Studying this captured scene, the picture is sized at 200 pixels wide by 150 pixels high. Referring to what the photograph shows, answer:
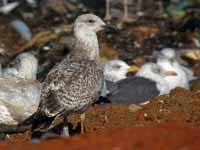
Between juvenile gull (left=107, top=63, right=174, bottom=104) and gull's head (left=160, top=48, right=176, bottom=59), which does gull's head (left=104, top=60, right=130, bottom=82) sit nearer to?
juvenile gull (left=107, top=63, right=174, bottom=104)

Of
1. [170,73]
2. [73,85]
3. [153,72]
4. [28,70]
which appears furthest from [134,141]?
[170,73]

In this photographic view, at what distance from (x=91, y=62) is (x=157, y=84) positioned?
11.3 feet

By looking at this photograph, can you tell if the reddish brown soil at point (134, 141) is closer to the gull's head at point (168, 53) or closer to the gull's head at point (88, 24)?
the gull's head at point (88, 24)

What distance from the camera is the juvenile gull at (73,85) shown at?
7.61 m

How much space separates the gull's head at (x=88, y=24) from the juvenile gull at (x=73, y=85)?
18 cm

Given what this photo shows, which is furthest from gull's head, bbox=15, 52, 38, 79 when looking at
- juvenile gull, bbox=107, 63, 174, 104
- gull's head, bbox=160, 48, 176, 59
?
gull's head, bbox=160, 48, 176, 59

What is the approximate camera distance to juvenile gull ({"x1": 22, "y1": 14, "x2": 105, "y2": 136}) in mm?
7609

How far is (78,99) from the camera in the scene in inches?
303

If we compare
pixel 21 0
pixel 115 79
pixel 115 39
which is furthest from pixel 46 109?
pixel 21 0

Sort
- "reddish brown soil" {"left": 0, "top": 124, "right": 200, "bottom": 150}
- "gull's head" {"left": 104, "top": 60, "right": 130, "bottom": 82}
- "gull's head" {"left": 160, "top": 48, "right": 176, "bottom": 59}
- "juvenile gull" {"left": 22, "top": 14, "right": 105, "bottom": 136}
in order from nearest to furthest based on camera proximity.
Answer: "reddish brown soil" {"left": 0, "top": 124, "right": 200, "bottom": 150}
"juvenile gull" {"left": 22, "top": 14, "right": 105, "bottom": 136}
"gull's head" {"left": 104, "top": 60, "right": 130, "bottom": 82}
"gull's head" {"left": 160, "top": 48, "right": 176, "bottom": 59}

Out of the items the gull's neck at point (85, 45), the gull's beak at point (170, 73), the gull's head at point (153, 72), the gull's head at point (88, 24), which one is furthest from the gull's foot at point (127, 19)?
the gull's neck at point (85, 45)

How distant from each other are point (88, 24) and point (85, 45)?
12.6 inches

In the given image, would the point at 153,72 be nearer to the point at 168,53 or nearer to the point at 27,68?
the point at 27,68

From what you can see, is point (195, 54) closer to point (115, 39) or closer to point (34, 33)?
point (115, 39)
